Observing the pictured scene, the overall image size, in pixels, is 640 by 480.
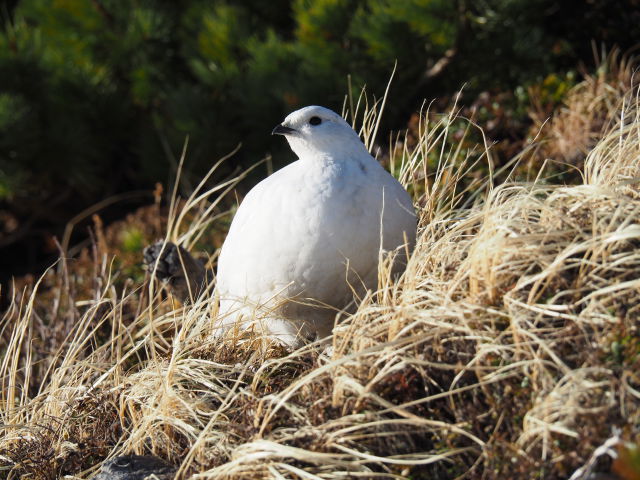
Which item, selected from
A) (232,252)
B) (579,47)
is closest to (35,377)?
(232,252)

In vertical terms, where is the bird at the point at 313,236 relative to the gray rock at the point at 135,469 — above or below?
above

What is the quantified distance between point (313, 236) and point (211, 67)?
3.66 meters

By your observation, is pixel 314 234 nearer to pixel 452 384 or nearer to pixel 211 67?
pixel 452 384

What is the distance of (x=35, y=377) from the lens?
4070 millimetres

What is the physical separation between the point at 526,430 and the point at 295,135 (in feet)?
4.46

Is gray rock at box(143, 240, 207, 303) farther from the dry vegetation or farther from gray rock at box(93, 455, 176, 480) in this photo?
gray rock at box(93, 455, 176, 480)

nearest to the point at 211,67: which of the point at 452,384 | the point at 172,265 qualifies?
the point at 172,265

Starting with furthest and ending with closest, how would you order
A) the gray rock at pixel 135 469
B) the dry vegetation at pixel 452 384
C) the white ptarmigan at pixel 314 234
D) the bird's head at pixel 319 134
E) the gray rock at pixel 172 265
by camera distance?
the gray rock at pixel 172 265, the bird's head at pixel 319 134, the white ptarmigan at pixel 314 234, the gray rock at pixel 135 469, the dry vegetation at pixel 452 384

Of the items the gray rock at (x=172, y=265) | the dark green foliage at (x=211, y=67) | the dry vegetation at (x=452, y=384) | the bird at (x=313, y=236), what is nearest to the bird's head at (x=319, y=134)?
the bird at (x=313, y=236)

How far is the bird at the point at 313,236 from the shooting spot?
8.97ft

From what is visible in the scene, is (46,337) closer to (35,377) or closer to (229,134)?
(35,377)

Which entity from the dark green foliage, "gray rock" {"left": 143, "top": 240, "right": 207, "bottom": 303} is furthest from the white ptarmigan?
the dark green foliage

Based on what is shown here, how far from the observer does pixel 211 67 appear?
6090 millimetres

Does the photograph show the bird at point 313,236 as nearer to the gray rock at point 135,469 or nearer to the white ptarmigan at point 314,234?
the white ptarmigan at point 314,234
